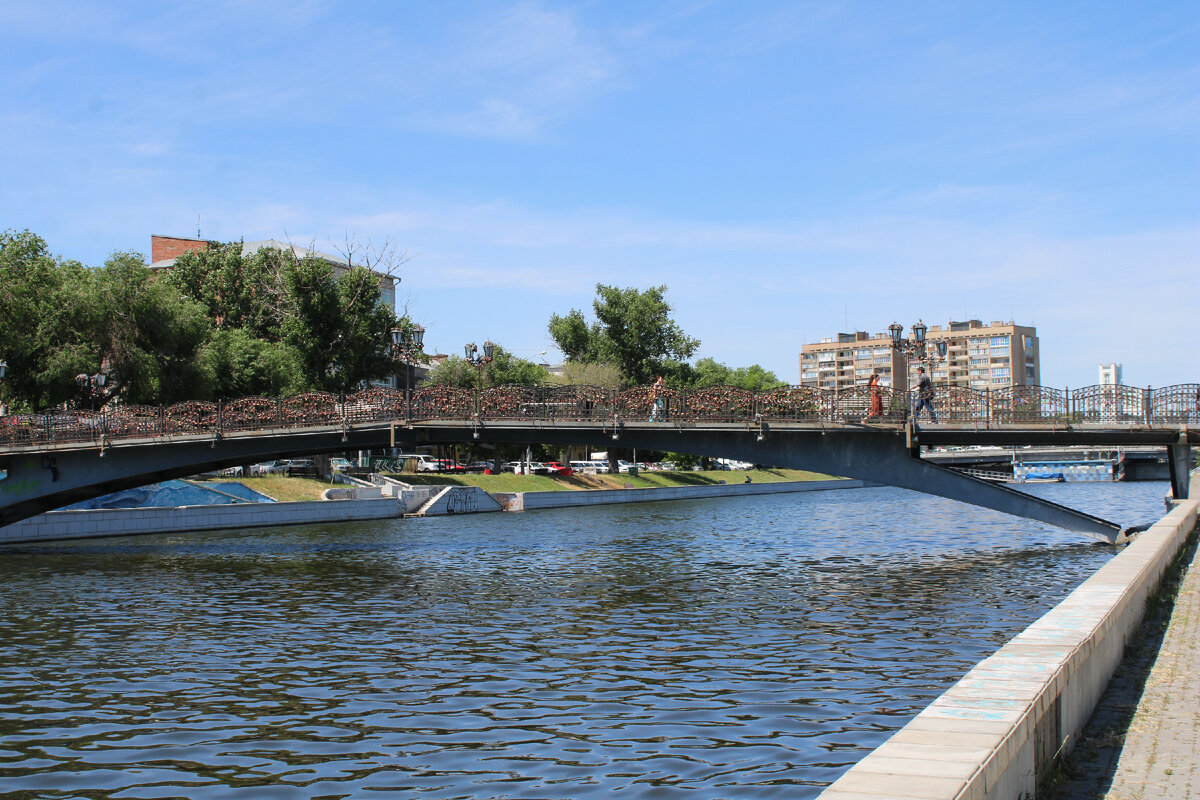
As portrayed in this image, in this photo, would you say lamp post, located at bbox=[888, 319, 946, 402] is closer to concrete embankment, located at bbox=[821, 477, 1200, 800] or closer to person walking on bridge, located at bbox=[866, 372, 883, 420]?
person walking on bridge, located at bbox=[866, 372, 883, 420]

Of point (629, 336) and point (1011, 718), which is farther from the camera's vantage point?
point (629, 336)

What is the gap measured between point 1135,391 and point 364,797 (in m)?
30.0

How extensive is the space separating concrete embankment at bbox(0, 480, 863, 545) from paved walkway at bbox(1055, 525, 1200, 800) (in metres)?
37.4

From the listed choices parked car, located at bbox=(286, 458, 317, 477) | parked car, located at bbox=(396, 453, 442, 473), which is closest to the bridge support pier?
parked car, located at bbox=(286, 458, 317, 477)

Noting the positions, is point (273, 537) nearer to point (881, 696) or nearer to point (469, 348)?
point (469, 348)

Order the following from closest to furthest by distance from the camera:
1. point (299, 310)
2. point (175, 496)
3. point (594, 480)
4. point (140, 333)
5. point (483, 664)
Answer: point (483, 664) < point (140, 333) < point (175, 496) < point (299, 310) < point (594, 480)

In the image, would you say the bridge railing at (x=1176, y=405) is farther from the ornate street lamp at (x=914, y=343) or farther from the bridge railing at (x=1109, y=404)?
the ornate street lamp at (x=914, y=343)

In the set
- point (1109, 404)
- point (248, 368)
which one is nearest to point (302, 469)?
point (248, 368)

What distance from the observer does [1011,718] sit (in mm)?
6488

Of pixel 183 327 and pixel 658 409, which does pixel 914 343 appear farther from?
pixel 183 327

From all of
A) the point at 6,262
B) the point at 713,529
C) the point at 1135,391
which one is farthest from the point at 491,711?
the point at 6,262

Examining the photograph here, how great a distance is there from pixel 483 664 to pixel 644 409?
1787 centimetres

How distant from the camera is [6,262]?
42.9 metres

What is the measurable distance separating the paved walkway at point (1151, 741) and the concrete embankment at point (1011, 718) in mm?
187
